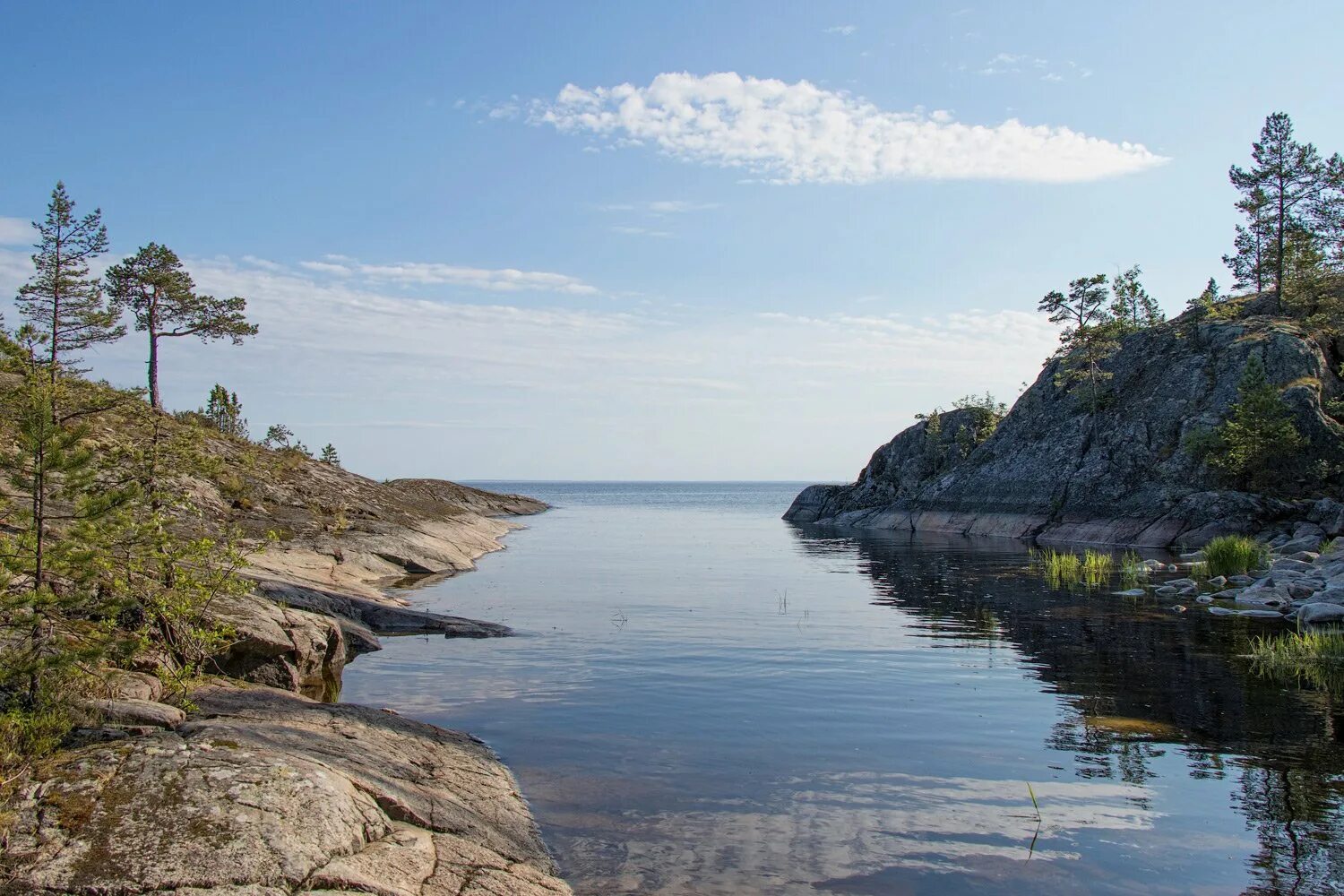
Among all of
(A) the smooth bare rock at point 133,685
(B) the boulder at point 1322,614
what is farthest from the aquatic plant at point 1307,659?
(A) the smooth bare rock at point 133,685

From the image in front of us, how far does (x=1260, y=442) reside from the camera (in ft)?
181

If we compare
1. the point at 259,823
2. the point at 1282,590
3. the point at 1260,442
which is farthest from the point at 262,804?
the point at 1260,442

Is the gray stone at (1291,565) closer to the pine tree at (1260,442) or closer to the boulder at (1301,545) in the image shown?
the boulder at (1301,545)

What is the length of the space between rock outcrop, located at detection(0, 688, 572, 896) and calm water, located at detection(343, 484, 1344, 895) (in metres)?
1.31

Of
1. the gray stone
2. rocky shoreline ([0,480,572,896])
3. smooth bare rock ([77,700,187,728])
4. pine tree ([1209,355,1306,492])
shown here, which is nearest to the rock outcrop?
rocky shoreline ([0,480,572,896])

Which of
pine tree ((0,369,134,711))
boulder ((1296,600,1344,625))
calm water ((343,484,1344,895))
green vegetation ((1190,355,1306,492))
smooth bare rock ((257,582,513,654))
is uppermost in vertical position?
green vegetation ((1190,355,1306,492))

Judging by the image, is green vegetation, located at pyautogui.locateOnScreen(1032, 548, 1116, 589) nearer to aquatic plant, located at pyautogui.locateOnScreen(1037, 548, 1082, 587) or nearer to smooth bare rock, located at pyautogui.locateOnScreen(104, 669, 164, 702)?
aquatic plant, located at pyautogui.locateOnScreen(1037, 548, 1082, 587)

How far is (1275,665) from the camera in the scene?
63.5 feet

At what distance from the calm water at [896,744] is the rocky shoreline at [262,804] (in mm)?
1227

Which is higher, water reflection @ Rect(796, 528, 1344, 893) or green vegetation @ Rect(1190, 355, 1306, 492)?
green vegetation @ Rect(1190, 355, 1306, 492)

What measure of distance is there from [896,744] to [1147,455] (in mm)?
60702

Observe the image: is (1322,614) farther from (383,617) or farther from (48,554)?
(48,554)

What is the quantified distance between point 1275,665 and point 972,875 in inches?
570

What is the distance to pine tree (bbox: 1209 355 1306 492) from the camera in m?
55.2
